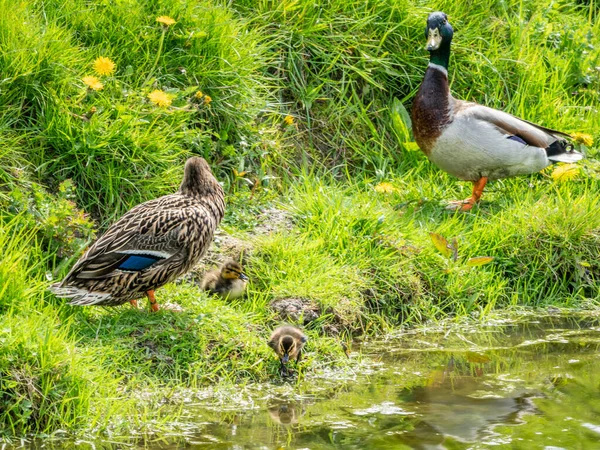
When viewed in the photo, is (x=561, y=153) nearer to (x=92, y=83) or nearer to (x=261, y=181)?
(x=261, y=181)

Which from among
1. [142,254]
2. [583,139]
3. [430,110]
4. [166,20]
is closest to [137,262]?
[142,254]

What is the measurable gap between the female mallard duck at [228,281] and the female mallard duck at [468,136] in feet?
6.98

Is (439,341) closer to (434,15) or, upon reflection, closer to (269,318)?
(269,318)

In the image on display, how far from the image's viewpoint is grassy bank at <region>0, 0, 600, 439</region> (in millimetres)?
5430

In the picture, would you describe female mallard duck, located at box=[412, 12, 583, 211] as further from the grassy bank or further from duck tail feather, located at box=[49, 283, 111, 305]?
duck tail feather, located at box=[49, 283, 111, 305]

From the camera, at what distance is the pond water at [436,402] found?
4.82 metres

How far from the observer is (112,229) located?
5.77 m

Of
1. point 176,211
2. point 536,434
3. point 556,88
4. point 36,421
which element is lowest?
point 36,421

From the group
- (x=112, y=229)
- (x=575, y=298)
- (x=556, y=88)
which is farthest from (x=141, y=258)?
(x=556, y=88)

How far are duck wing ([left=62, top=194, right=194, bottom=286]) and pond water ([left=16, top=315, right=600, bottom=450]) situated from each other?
2.81 feet

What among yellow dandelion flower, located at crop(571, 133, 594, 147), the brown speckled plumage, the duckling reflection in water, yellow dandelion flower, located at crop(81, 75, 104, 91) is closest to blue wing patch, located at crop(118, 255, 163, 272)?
the duckling reflection in water

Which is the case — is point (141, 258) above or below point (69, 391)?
above

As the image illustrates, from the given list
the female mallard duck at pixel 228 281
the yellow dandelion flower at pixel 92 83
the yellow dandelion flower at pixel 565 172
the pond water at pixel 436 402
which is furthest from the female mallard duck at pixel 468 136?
the yellow dandelion flower at pixel 92 83

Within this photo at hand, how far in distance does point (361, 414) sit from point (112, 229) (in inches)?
66.7
